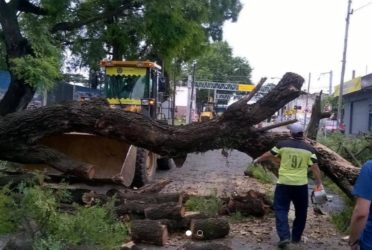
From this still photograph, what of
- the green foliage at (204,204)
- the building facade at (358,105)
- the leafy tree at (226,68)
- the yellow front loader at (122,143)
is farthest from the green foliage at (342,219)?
the leafy tree at (226,68)

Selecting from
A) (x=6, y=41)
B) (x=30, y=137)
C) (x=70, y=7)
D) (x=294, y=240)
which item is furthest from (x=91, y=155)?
(x=70, y=7)

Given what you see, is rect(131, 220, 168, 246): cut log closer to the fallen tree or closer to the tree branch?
the fallen tree

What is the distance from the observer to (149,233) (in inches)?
266

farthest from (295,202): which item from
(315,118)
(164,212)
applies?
(315,118)

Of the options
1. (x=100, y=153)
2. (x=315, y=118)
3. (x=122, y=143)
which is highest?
(x=315, y=118)

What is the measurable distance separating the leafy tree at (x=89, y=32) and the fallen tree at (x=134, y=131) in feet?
23.9

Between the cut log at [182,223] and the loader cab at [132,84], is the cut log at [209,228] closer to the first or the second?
the cut log at [182,223]

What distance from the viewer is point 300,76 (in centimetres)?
666

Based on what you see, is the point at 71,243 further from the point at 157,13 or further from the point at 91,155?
the point at 157,13

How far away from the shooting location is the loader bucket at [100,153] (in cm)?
945

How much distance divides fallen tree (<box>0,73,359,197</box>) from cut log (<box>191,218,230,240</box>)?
3.25ft

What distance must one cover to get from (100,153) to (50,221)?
178 inches

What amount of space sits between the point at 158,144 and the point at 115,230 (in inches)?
54.9

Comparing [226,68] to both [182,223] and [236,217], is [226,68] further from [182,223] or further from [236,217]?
[182,223]
